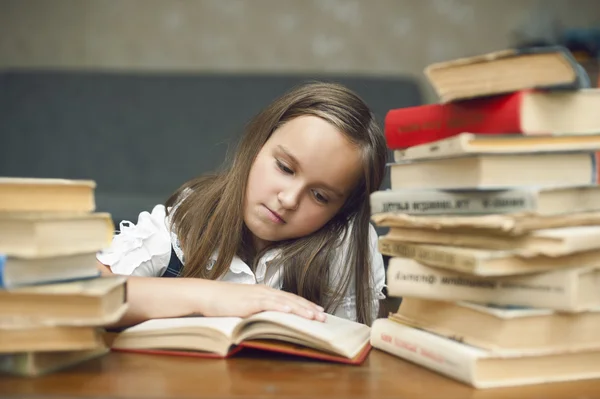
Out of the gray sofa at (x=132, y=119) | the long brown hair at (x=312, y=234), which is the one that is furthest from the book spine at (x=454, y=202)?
the gray sofa at (x=132, y=119)

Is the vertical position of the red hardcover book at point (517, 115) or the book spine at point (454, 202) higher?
the red hardcover book at point (517, 115)

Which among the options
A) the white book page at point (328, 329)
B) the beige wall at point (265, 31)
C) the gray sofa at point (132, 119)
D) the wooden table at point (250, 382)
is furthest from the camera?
the beige wall at point (265, 31)

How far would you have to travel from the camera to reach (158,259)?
1386 millimetres

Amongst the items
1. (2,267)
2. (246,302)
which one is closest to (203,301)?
(246,302)

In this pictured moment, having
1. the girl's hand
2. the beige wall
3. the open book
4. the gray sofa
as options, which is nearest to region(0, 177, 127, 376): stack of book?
the open book

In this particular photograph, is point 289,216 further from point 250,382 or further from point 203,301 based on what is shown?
point 250,382

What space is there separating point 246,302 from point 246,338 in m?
0.12

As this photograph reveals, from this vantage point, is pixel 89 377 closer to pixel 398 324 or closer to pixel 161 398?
pixel 161 398

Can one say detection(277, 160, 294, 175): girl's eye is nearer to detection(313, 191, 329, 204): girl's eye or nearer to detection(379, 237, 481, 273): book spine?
detection(313, 191, 329, 204): girl's eye

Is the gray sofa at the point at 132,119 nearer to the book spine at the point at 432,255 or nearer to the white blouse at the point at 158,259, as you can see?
the white blouse at the point at 158,259

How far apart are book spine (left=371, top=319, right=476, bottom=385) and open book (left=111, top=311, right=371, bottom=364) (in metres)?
0.03

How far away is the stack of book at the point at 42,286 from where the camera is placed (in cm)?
72

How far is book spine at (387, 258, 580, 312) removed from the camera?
0.73m

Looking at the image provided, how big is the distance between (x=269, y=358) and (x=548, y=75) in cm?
46
